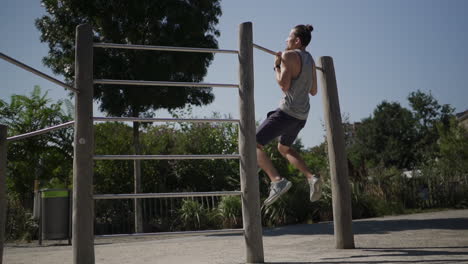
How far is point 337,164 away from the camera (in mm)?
4391

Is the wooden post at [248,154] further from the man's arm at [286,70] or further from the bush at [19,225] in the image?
the bush at [19,225]

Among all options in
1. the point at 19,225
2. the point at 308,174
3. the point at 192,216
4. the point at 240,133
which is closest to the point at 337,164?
the point at 308,174

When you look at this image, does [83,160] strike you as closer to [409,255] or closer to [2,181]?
[2,181]

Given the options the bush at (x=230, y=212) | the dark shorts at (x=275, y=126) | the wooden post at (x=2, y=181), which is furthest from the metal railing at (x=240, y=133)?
the bush at (x=230, y=212)

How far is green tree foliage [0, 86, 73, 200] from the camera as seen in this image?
1243 centimetres

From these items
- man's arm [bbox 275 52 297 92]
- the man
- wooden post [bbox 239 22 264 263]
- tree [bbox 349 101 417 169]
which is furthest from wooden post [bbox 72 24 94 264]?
tree [bbox 349 101 417 169]

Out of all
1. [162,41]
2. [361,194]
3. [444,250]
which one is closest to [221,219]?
[361,194]

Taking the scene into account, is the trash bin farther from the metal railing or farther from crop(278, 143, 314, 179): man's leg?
crop(278, 143, 314, 179): man's leg

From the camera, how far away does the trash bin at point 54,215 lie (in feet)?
26.8

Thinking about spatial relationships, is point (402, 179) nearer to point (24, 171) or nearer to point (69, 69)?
point (69, 69)

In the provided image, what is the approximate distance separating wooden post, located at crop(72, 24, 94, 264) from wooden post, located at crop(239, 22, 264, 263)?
1.25m

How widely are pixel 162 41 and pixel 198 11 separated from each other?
138 centimetres

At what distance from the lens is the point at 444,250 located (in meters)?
3.68

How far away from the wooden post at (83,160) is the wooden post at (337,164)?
244 cm
